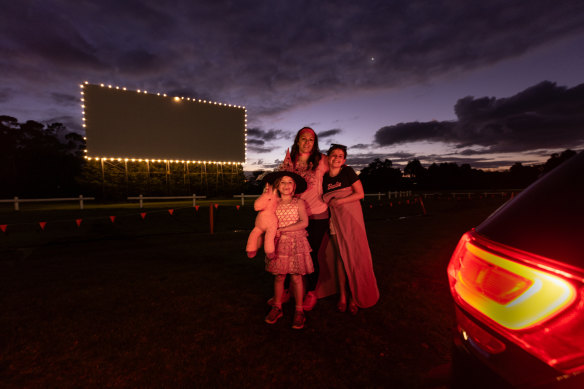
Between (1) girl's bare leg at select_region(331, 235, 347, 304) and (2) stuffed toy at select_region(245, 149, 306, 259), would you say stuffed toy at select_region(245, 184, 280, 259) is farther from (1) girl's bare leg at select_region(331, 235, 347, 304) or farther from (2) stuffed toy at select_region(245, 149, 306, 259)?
(1) girl's bare leg at select_region(331, 235, 347, 304)

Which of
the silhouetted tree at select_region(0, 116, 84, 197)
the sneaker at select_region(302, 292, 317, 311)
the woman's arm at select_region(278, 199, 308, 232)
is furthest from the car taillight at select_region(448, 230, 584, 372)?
the silhouetted tree at select_region(0, 116, 84, 197)

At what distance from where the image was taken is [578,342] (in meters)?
0.62

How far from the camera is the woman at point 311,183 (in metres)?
3.24

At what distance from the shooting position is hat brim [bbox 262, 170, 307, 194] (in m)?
2.97

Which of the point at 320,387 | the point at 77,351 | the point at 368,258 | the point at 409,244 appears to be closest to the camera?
the point at 320,387

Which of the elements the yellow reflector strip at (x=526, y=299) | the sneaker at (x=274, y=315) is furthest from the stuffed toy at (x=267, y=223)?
the yellow reflector strip at (x=526, y=299)

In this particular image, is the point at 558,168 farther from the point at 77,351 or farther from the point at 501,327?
the point at 77,351

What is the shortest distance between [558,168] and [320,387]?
2.06 m

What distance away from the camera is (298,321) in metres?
2.91

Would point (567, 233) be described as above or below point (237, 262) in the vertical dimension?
above

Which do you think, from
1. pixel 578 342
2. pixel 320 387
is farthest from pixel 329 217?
pixel 578 342

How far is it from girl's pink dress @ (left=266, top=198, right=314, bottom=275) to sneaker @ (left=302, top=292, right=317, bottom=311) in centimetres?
65

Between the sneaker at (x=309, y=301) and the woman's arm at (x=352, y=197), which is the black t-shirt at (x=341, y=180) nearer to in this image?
the woman's arm at (x=352, y=197)

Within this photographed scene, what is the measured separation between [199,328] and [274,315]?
0.83m
